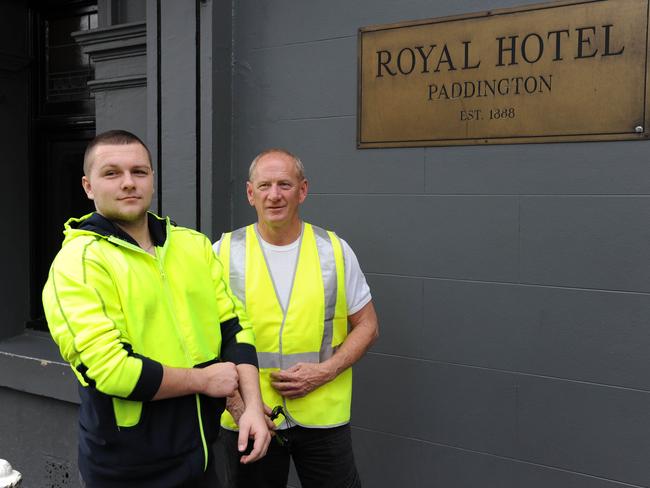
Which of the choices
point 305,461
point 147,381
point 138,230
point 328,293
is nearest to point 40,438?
point 305,461

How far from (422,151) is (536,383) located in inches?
48.0

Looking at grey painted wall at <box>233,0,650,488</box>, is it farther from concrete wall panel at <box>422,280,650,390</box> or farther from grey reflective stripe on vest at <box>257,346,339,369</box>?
grey reflective stripe on vest at <box>257,346,339,369</box>

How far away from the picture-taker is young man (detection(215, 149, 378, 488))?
2893 millimetres

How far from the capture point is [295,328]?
9.48ft

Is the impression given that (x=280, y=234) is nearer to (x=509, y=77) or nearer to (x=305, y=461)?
(x=305, y=461)

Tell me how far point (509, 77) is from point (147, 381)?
86.1 inches

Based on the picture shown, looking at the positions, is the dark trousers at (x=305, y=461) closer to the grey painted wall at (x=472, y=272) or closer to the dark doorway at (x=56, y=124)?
the grey painted wall at (x=472, y=272)

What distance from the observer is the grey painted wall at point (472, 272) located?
315cm

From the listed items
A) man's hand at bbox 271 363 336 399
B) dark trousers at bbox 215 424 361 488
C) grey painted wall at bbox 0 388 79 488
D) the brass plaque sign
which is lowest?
grey painted wall at bbox 0 388 79 488

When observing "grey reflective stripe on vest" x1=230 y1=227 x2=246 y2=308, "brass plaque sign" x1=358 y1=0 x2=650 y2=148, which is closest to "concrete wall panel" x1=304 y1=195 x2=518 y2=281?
"brass plaque sign" x1=358 y1=0 x2=650 y2=148

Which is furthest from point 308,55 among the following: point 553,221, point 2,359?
point 2,359

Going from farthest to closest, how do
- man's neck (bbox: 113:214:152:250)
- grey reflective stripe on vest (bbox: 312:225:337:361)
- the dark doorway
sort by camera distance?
the dark doorway < grey reflective stripe on vest (bbox: 312:225:337:361) < man's neck (bbox: 113:214:152:250)

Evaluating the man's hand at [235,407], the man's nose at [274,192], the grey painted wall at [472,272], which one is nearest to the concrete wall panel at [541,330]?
the grey painted wall at [472,272]

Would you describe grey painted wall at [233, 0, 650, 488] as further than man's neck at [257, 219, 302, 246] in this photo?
Yes
